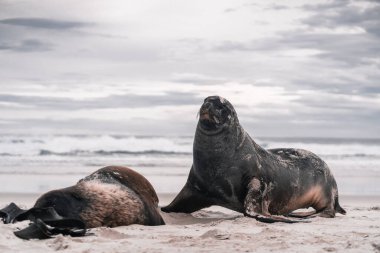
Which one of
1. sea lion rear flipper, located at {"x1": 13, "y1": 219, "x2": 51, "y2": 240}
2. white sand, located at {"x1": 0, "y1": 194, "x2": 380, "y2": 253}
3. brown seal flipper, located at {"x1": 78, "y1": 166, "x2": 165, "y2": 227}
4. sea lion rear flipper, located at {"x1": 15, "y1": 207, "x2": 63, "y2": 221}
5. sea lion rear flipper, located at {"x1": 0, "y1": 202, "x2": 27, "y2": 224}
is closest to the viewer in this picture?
white sand, located at {"x1": 0, "y1": 194, "x2": 380, "y2": 253}

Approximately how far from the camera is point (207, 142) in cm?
790

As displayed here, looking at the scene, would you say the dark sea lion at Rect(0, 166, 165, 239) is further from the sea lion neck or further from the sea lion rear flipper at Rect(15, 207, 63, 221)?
the sea lion neck

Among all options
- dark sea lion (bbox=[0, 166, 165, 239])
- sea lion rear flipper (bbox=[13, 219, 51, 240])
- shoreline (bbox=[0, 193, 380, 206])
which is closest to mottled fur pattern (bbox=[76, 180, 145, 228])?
dark sea lion (bbox=[0, 166, 165, 239])

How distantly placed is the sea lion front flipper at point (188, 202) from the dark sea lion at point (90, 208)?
3.83 feet

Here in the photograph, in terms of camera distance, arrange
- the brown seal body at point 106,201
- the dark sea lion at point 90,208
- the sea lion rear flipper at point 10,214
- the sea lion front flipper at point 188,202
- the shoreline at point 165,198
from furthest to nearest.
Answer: the shoreline at point 165,198, the sea lion front flipper at point 188,202, the sea lion rear flipper at point 10,214, the brown seal body at point 106,201, the dark sea lion at point 90,208

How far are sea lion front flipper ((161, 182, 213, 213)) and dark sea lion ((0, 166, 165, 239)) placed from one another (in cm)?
117

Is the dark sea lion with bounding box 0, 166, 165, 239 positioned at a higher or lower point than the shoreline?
higher

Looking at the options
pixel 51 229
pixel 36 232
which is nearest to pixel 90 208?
pixel 51 229

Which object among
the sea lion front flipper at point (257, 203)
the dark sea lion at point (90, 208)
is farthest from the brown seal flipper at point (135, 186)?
the sea lion front flipper at point (257, 203)

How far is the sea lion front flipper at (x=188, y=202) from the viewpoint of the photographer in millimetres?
8000

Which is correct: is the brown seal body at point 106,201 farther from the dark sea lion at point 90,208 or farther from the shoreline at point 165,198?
the shoreline at point 165,198

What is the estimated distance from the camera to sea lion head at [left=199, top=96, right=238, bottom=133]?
25.5ft

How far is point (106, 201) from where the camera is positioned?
6164mm

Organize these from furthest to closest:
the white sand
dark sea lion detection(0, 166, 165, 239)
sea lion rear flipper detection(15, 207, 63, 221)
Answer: sea lion rear flipper detection(15, 207, 63, 221) < dark sea lion detection(0, 166, 165, 239) < the white sand
